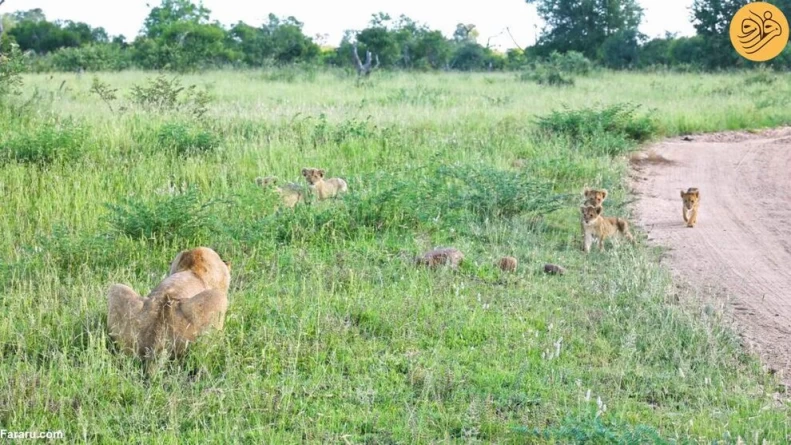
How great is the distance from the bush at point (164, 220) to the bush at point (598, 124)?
24.2ft

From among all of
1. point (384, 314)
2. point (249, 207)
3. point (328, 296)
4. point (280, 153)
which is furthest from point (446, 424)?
point (280, 153)

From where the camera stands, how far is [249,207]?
833 centimetres

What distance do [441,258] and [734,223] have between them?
4.07 m

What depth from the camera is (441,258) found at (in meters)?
7.03

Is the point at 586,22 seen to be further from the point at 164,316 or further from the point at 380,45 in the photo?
the point at 164,316

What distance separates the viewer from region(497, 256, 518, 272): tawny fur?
7145 mm

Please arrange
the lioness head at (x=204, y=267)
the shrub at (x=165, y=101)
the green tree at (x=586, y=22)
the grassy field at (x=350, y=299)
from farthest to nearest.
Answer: the green tree at (x=586, y=22) < the shrub at (x=165, y=101) < the lioness head at (x=204, y=267) < the grassy field at (x=350, y=299)

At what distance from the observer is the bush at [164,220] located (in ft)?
24.0

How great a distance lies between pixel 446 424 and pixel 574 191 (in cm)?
664

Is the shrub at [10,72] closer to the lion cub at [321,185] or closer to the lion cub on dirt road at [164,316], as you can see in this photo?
the lion cub at [321,185]

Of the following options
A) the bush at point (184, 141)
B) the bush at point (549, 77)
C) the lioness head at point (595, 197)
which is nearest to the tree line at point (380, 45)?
the bush at point (549, 77)

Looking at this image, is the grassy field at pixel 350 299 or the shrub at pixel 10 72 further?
the shrub at pixel 10 72

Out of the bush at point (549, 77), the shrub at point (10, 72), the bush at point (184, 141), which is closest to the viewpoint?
the bush at point (184, 141)

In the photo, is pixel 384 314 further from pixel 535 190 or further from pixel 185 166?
pixel 185 166
